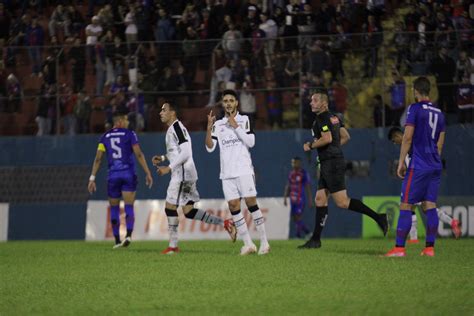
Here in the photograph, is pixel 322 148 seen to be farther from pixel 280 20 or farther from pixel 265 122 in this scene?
pixel 280 20

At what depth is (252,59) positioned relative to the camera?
2192 centimetres

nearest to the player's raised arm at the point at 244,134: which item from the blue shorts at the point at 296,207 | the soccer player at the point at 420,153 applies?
the soccer player at the point at 420,153

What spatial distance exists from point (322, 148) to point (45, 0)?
50.5 feet

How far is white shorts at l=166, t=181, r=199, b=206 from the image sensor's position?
15.2 m

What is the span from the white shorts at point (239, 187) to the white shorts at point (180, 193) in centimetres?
134

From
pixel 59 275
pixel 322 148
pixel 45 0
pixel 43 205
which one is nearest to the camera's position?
pixel 59 275

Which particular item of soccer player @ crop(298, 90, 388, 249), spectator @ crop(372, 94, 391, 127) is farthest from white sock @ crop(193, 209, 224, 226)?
spectator @ crop(372, 94, 391, 127)

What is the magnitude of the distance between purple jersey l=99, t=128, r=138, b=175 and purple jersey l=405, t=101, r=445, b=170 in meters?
6.55

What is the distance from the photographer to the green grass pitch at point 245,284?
8.09 metres

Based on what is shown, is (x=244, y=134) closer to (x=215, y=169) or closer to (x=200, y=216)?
(x=200, y=216)

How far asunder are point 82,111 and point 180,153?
8498mm

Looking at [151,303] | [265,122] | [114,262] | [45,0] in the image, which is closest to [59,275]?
[114,262]

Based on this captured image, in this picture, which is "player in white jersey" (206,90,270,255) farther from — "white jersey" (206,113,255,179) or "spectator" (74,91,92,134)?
"spectator" (74,91,92,134)

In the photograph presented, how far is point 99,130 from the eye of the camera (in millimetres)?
23250
